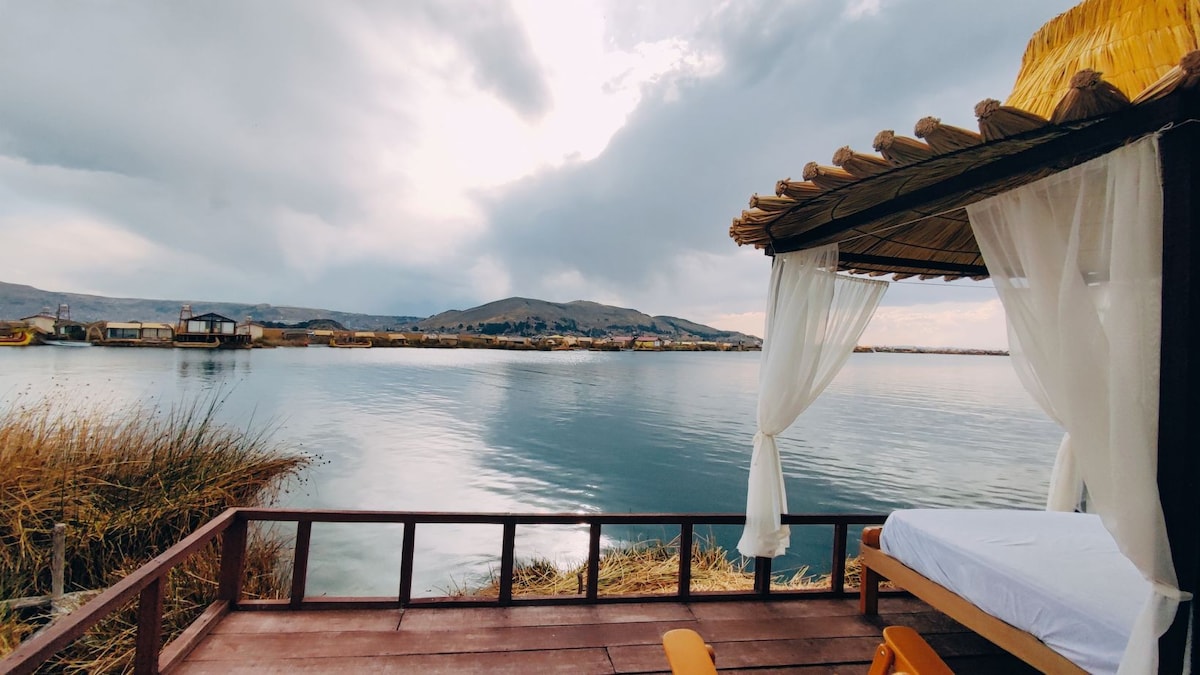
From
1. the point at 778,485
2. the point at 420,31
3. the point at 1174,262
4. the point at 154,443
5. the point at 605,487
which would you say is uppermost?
the point at 420,31

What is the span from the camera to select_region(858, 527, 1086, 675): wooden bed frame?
5.68ft

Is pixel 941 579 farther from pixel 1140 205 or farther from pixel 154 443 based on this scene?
pixel 154 443

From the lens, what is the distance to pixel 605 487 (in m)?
11.6

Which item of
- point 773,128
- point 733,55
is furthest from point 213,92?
point 773,128

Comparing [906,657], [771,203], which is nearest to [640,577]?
[906,657]

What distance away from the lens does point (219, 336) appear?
3606cm

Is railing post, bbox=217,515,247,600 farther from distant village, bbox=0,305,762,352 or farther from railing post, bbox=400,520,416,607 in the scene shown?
distant village, bbox=0,305,762,352

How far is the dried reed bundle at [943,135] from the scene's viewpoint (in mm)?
1438

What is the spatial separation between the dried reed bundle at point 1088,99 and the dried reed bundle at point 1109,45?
4.3 inches

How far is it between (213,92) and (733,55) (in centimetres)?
779

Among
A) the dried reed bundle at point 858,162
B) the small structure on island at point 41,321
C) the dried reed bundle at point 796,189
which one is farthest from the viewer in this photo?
the small structure on island at point 41,321

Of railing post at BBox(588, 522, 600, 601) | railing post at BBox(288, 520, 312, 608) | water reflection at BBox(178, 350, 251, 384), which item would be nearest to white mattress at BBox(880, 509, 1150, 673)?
railing post at BBox(588, 522, 600, 601)

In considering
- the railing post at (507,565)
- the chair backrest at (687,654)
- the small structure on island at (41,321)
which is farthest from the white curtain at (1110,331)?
the small structure on island at (41,321)

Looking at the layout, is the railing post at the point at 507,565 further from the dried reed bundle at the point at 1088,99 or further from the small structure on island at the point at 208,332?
the small structure on island at the point at 208,332
